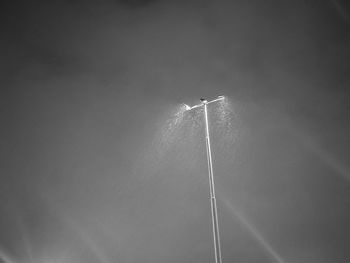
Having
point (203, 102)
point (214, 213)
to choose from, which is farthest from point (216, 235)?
point (203, 102)

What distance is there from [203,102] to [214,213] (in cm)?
559

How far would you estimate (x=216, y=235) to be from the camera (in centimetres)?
2178

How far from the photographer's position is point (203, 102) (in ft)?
74.4

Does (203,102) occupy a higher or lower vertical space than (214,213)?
higher

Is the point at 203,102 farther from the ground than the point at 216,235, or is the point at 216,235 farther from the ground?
the point at 203,102

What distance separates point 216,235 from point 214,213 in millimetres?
1070

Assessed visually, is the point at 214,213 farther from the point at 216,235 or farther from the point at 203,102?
the point at 203,102

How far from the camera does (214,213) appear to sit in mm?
22125

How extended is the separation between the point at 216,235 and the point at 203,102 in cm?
664
